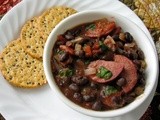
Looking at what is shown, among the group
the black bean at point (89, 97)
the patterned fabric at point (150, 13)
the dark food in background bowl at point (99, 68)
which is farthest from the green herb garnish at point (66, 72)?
the patterned fabric at point (150, 13)

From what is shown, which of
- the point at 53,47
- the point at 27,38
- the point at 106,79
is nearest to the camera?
the point at 106,79

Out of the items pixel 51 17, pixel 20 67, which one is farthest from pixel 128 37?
pixel 20 67

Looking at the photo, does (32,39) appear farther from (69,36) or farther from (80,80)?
(80,80)

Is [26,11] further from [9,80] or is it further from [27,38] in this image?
[9,80]

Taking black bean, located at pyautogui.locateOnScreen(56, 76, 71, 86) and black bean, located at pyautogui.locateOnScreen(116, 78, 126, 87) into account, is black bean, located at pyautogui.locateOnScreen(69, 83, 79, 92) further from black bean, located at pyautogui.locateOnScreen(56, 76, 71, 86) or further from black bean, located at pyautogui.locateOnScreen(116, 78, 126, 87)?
black bean, located at pyautogui.locateOnScreen(116, 78, 126, 87)

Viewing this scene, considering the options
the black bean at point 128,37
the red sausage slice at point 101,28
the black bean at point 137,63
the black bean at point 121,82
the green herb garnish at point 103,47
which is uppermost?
the red sausage slice at point 101,28

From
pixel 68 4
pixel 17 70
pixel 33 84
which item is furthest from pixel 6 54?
pixel 68 4

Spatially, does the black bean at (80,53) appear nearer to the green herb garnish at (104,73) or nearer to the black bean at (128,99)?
the green herb garnish at (104,73)
